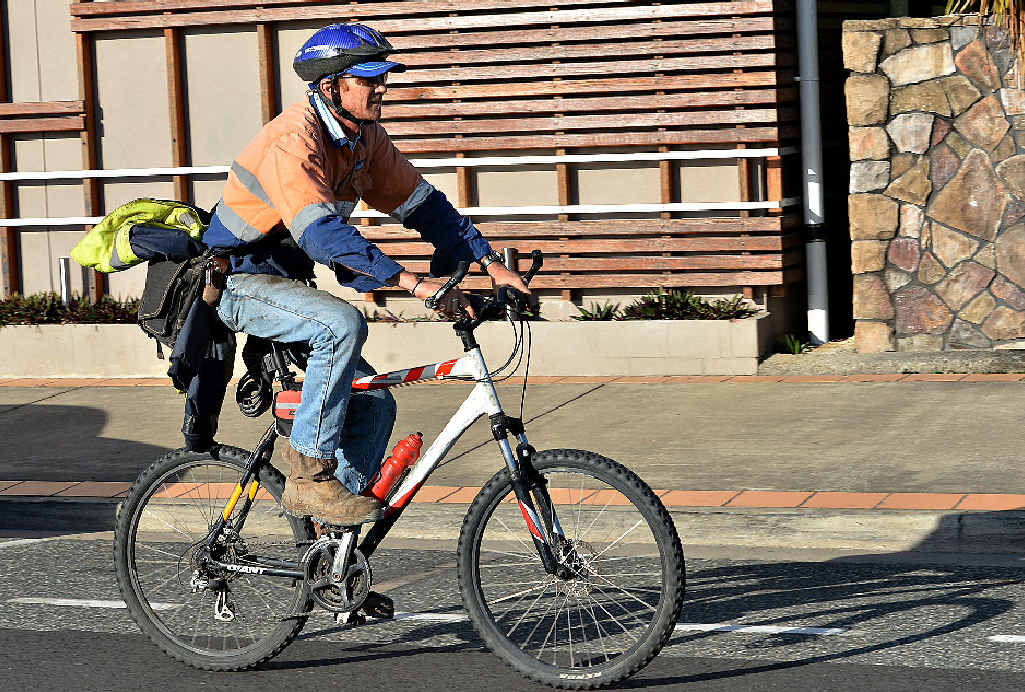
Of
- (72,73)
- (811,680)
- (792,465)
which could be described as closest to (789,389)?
(792,465)

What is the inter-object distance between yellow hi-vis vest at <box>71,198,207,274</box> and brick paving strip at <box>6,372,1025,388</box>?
3968 millimetres

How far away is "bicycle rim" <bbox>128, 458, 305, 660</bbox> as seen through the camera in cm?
543

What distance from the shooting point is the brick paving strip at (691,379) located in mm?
10039

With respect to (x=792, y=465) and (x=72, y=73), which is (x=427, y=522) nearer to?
(x=792, y=465)

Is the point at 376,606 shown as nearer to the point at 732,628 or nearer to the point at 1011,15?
the point at 732,628

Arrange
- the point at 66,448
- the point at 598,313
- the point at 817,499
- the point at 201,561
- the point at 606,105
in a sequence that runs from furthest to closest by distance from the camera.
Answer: the point at 598,313
the point at 606,105
the point at 66,448
the point at 817,499
the point at 201,561

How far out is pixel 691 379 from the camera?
1069 cm

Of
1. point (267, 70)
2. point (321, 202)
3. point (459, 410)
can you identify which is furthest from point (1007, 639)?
point (267, 70)

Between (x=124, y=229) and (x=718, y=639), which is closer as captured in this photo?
(x=124, y=229)

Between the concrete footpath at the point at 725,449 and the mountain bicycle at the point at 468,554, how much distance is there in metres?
0.36

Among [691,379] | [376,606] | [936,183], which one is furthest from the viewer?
[691,379]

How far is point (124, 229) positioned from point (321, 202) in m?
0.87

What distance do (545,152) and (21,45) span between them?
179 inches

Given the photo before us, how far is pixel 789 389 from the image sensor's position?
10078 mm
